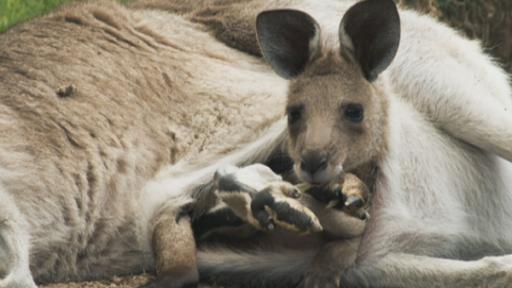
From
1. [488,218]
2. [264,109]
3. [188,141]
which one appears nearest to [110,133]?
[188,141]

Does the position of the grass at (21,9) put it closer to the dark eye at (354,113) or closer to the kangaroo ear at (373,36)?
the kangaroo ear at (373,36)

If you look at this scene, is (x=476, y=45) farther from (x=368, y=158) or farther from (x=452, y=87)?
(x=368, y=158)

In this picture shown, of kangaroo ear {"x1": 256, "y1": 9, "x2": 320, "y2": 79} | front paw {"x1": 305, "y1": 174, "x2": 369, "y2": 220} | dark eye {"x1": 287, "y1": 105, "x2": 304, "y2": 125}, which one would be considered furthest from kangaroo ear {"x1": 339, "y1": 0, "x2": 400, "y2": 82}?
front paw {"x1": 305, "y1": 174, "x2": 369, "y2": 220}

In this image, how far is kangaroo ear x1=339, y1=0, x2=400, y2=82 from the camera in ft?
16.4

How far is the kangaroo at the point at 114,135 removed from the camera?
5.25 m

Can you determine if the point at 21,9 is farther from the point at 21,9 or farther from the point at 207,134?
the point at 207,134

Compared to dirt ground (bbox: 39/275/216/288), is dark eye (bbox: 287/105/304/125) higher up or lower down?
higher up

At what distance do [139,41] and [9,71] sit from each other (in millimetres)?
769

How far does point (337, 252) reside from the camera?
195 inches

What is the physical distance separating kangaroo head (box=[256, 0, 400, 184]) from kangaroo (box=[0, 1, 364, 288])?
0.38 metres

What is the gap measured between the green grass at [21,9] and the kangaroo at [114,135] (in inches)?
53.3

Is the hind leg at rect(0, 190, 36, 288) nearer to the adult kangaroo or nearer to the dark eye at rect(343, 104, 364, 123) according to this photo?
the adult kangaroo

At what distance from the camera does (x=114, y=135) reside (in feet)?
18.6

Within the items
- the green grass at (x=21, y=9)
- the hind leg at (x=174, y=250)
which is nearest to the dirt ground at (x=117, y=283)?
the hind leg at (x=174, y=250)
